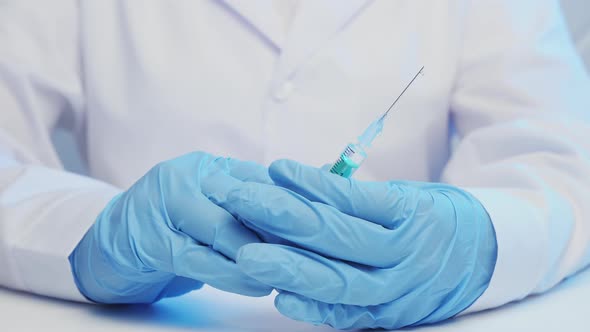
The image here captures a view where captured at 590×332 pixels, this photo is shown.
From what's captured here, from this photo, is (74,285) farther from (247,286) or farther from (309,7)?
(309,7)

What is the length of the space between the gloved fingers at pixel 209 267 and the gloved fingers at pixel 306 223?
4 centimetres

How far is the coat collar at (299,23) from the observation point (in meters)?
0.99

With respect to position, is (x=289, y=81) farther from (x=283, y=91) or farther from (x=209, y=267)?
(x=209, y=267)

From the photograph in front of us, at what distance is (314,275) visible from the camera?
60 cm

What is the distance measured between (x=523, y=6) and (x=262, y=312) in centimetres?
65

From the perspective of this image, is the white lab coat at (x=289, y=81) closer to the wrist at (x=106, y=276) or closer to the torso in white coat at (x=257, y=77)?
the torso in white coat at (x=257, y=77)

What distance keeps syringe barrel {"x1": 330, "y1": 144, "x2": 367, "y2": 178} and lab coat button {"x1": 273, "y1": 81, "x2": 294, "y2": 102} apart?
32 centimetres

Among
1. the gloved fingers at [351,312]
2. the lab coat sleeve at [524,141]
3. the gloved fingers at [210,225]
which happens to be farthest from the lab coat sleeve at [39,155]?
the lab coat sleeve at [524,141]

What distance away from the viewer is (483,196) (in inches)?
29.0

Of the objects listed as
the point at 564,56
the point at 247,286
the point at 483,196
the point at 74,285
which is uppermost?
the point at 564,56

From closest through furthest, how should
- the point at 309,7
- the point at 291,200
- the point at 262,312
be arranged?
the point at 291,200, the point at 262,312, the point at 309,7

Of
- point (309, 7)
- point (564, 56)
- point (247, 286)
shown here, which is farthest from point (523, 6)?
point (247, 286)

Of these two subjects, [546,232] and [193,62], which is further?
[193,62]

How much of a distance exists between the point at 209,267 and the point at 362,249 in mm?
136
